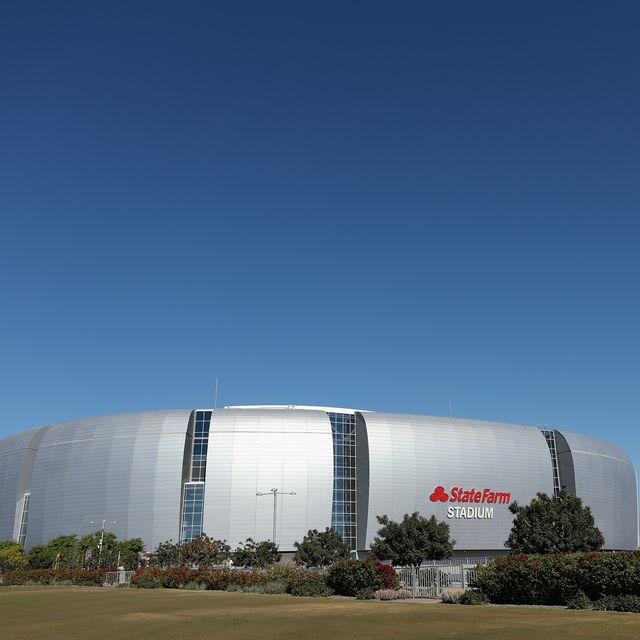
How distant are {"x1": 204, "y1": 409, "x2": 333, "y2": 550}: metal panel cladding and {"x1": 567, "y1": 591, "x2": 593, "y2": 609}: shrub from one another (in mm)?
83769

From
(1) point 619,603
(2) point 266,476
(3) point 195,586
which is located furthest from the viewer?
(2) point 266,476

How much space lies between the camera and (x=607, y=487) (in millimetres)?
127250

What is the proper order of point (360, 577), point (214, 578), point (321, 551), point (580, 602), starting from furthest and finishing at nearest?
point (321, 551)
point (214, 578)
point (360, 577)
point (580, 602)

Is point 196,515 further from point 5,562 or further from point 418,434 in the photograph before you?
point 418,434

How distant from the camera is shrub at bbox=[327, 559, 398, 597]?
114 feet

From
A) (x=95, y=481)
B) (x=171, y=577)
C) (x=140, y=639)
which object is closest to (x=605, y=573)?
(x=140, y=639)

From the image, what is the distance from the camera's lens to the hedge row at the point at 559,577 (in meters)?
25.3

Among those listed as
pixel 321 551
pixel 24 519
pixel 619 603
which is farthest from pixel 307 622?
pixel 24 519

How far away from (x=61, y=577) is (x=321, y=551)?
85.7 feet

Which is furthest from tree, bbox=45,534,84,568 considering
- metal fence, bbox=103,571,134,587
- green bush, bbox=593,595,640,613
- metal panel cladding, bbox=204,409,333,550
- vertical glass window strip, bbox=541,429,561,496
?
vertical glass window strip, bbox=541,429,561,496

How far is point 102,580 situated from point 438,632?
48612 millimetres

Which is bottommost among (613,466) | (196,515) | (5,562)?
(5,562)

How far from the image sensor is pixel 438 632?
19.0m

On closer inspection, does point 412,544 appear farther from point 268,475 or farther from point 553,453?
point 553,453
